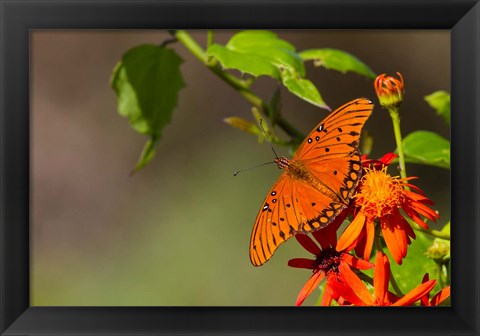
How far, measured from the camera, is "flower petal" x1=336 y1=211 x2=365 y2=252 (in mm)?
764

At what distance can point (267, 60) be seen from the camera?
0.99 metres

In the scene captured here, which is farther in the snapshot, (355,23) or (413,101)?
(413,101)

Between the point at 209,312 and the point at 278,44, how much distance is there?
1.39 ft

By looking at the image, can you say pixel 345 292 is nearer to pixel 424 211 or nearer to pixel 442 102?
pixel 424 211

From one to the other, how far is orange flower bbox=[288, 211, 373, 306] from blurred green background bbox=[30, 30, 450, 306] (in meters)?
1.58

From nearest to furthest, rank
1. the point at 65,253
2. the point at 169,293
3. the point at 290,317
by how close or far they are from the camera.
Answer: the point at 290,317 → the point at 169,293 → the point at 65,253

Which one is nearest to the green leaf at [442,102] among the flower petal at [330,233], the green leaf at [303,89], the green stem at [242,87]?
the green stem at [242,87]

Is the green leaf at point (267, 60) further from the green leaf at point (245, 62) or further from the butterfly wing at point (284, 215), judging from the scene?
the butterfly wing at point (284, 215)

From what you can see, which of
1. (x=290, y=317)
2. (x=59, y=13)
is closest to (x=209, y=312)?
(x=290, y=317)

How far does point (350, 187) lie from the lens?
0.80m

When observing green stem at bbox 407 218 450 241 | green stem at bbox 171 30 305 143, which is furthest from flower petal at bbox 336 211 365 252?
green stem at bbox 171 30 305 143

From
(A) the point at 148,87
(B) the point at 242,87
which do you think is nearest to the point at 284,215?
(B) the point at 242,87

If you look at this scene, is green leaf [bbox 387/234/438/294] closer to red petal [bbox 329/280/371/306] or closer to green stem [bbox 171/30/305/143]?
red petal [bbox 329/280/371/306]

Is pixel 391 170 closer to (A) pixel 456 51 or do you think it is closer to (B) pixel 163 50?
(A) pixel 456 51
